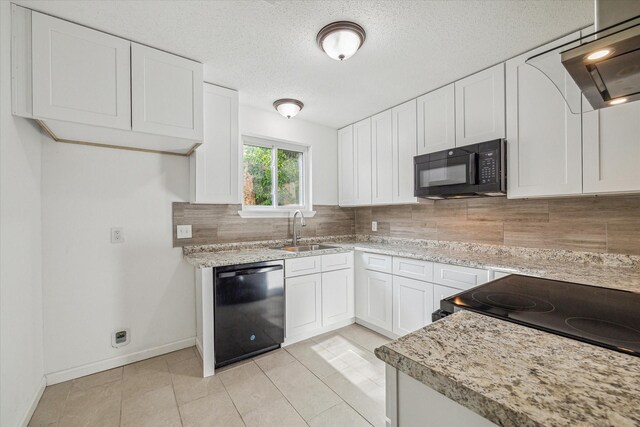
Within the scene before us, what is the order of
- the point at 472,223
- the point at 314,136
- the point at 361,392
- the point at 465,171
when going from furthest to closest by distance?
the point at 314,136 < the point at 472,223 < the point at 465,171 < the point at 361,392

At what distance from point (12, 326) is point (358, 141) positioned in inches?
129

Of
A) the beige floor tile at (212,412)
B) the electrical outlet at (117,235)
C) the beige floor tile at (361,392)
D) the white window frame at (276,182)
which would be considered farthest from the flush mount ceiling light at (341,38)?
the beige floor tile at (212,412)

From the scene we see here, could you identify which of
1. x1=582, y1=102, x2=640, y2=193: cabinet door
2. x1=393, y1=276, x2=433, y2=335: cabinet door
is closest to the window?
x1=393, y1=276, x2=433, y2=335: cabinet door

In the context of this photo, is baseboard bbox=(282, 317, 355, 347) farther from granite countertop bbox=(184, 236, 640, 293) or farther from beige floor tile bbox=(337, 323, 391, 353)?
granite countertop bbox=(184, 236, 640, 293)

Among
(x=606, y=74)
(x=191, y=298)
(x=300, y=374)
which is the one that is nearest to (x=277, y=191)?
(x=191, y=298)

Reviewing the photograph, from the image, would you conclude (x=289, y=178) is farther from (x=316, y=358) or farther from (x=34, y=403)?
(x=34, y=403)

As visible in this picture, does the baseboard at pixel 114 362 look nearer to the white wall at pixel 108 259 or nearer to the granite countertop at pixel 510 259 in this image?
the white wall at pixel 108 259

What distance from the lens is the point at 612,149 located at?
165cm

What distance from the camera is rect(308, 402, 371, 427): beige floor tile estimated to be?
1.59 m

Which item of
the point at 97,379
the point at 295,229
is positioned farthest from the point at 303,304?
the point at 97,379

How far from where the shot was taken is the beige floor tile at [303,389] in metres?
1.73

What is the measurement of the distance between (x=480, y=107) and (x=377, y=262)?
5.42 ft

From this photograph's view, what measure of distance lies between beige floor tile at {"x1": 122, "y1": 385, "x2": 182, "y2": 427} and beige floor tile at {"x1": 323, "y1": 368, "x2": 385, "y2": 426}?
40.0 inches

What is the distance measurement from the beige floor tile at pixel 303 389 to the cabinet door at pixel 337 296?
665 mm
